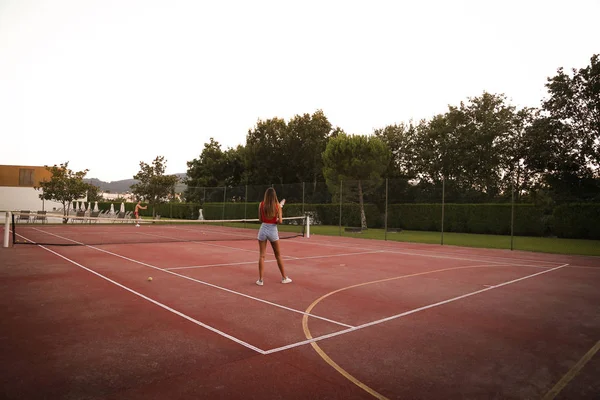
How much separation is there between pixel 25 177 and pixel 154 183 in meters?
29.4

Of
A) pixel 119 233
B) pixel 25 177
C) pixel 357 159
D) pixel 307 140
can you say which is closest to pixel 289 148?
pixel 307 140

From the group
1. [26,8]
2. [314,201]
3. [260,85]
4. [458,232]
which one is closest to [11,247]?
[26,8]

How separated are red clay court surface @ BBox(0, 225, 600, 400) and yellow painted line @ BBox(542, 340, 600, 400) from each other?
0.07 feet

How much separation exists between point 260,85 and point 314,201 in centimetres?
1055

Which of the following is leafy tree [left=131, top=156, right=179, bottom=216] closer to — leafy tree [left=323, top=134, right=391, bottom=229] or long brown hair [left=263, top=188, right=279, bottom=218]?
leafy tree [left=323, top=134, right=391, bottom=229]

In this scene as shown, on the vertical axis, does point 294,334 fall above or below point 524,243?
below

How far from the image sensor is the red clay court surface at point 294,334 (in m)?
3.35

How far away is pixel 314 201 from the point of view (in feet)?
102

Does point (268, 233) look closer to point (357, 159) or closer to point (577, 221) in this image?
point (577, 221)

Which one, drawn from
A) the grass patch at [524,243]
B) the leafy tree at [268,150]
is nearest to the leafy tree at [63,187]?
the leafy tree at [268,150]

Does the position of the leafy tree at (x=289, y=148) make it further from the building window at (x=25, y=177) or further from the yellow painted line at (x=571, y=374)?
the yellow painted line at (x=571, y=374)

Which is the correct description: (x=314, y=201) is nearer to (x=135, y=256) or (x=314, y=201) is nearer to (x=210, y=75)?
(x=210, y=75)

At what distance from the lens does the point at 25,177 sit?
54.5 meters

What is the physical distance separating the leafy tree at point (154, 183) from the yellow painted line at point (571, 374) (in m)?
38.5
